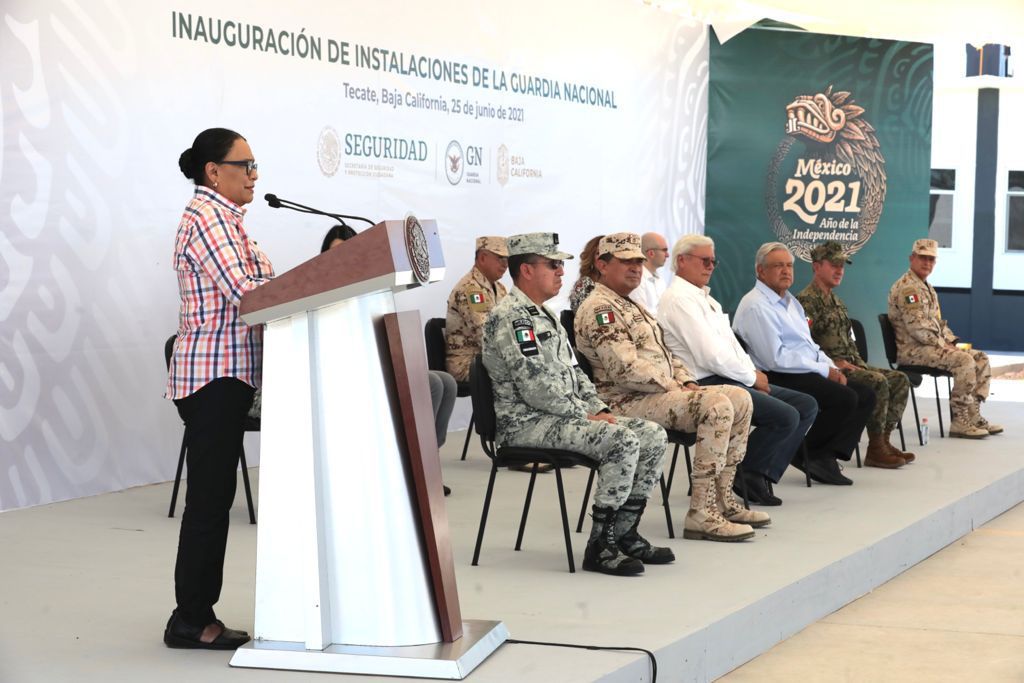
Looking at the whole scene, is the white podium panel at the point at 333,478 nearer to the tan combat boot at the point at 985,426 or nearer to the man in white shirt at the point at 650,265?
the man in white shirt at the point at 650,265

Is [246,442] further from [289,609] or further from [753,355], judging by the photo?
[289,609]

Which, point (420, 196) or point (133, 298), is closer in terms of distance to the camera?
point (133, 298)

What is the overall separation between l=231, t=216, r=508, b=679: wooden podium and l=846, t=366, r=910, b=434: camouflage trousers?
4052 millimetres

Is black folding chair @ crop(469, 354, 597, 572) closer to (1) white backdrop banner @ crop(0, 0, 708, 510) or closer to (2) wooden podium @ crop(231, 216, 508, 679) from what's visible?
(2) wooden podium @ crop(231, 216, 508, 679)

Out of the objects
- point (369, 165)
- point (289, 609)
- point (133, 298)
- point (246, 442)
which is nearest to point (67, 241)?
point (133, 298)

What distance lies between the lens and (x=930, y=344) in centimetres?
786

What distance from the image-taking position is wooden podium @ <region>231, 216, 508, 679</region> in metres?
3.05

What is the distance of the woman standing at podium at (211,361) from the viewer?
10.4ft

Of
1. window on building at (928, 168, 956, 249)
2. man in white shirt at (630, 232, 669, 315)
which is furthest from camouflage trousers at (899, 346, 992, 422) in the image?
Answer: window on building at (928, 168, 956, 249)

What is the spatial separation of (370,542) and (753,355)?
141 inches

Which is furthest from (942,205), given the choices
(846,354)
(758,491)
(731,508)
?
(731,508)

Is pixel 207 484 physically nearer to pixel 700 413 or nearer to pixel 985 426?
pixel 700 413

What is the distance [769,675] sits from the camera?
3.93 m

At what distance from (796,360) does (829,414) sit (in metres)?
0.34
